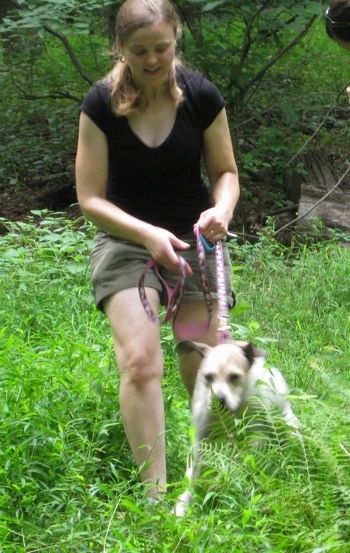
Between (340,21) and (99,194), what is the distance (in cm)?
117

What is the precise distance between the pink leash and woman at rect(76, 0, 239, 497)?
1.1 inches

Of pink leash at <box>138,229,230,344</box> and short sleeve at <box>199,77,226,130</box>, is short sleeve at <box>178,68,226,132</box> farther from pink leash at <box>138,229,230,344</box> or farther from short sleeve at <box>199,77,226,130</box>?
pink leash at <box>138,229,230,344</box>

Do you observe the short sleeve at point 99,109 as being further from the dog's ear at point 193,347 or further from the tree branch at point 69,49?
the tree branch at point 69,49

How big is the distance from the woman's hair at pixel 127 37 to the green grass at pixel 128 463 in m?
1.37

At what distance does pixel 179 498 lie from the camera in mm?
3623

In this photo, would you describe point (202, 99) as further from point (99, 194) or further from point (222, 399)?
point (222, 399)

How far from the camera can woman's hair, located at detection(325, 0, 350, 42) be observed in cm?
362

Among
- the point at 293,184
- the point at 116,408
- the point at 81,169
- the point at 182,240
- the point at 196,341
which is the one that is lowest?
the point at 293,184

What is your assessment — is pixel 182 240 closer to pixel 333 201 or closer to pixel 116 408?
pixel 116 408

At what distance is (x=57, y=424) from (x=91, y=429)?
6.1 inches

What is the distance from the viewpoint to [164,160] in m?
3.90

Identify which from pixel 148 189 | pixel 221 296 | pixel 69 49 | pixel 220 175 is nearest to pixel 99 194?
pixel 148 189

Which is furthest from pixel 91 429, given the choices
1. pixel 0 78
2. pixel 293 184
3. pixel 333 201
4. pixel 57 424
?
pixel 0 78

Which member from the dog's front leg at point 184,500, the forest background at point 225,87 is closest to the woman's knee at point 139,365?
the dog's front leg at point 184,500
